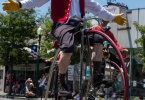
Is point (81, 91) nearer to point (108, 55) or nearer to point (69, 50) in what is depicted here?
point (69, 50)

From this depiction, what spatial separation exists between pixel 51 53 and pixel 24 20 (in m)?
3.44

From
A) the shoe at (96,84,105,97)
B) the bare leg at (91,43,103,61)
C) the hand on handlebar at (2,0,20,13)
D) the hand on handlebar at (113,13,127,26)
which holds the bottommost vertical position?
the shoe at (96,84,105,97)

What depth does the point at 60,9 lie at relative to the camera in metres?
4.57

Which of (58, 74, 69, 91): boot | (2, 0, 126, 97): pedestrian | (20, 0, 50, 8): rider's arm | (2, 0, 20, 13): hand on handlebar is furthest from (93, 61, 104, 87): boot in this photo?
(2, 0, 20, 13): hand on handlebar

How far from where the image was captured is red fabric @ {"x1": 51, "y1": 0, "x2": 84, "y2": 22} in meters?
4.53

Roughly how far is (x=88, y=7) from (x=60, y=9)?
52 centimetres

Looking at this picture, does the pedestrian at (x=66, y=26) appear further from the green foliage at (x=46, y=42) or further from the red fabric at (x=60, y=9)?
the green foliage at (x=46, y=42)

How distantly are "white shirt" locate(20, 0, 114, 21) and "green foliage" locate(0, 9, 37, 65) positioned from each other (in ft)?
73.4

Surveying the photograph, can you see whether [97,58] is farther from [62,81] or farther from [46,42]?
[46,42]

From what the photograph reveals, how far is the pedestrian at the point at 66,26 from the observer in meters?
4.29

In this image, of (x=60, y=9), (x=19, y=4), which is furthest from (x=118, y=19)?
(x=19, y=4)

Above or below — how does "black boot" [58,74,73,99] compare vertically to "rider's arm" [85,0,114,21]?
below

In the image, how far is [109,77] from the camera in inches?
185

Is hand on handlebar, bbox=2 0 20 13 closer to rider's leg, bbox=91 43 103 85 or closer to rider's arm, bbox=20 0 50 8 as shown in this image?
rider's arm, bbox=20 0 50 8
